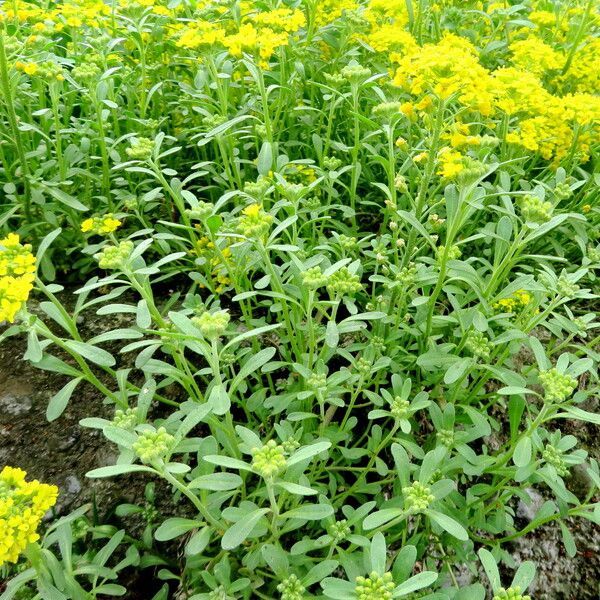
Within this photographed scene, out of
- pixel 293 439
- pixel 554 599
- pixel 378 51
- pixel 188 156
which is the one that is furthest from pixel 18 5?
pixel 554 599

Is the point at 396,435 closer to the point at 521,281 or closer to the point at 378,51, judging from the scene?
the point at 521,281

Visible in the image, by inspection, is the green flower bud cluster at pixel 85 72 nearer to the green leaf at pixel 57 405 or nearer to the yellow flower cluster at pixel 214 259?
the yellow flower cluster at pixel 214 259

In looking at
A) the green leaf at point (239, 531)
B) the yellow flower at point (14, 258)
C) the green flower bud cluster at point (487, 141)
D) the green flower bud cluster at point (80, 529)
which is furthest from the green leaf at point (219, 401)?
the green flower bud cluster at point (487, 141)

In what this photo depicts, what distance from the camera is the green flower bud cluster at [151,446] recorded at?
127 cm

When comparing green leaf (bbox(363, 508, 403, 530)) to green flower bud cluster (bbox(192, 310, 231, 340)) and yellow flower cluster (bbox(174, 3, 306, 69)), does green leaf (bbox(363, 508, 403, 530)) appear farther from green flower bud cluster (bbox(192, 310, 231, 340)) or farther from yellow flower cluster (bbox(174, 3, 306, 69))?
yellow flower cluster (bbox(174, 3, 306, 69))

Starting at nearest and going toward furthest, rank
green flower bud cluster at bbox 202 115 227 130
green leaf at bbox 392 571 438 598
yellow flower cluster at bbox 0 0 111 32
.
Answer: green leaf at bbox 392 571 438 598 < green flower bud cluster at bbox 202 115 227 130 < yellow flower cluster at bbox 0 0 111 32

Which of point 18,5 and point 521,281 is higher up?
point 18,5

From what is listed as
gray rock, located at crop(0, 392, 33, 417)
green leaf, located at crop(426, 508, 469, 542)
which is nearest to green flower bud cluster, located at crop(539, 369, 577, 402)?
green leaf, located at crop(426, 508, 469, 542)

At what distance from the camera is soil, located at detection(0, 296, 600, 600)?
80.1 inches

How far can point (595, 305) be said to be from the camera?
2.79 m

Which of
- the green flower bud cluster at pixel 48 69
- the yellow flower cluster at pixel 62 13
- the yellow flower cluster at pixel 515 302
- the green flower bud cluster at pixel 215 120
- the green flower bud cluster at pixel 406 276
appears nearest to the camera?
the green flower bud cluster at pixel 406 276

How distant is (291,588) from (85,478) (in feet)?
3.28

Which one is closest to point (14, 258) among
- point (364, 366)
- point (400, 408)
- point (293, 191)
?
point (293, 191)

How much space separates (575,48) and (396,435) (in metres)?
2.15
